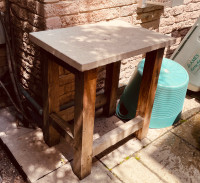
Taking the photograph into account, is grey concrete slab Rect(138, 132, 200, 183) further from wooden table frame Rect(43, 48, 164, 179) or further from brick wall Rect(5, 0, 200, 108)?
brick wall Rect(5, 0, 200, 108)

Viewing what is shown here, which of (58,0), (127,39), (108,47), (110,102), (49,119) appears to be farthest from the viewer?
(110,102)

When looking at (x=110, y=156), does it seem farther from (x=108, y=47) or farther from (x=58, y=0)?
(x=58, y=0)

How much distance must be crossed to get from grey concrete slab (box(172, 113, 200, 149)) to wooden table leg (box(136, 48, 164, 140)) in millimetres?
537

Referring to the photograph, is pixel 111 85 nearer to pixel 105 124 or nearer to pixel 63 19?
pixel 105 124

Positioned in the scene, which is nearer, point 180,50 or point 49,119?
point 49,119

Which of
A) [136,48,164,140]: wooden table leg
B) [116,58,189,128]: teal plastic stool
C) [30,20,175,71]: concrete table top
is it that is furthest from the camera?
[116,58,189,128]: teal plastic stool

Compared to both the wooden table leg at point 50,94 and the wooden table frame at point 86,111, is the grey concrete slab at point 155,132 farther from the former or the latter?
the wooden table leg at point 50,94

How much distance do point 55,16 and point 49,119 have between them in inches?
42.6

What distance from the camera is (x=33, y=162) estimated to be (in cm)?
270

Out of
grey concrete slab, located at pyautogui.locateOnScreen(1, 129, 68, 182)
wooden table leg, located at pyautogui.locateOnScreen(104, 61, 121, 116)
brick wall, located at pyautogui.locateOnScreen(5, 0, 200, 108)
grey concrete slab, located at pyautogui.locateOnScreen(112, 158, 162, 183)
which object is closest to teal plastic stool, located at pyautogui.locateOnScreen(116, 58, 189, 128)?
wooden table leg, located at pyautogui.locateOnScreen(104, 61, 121, 116)

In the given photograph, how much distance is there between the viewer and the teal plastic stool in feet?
10.1

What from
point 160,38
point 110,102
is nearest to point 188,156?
point 110,102


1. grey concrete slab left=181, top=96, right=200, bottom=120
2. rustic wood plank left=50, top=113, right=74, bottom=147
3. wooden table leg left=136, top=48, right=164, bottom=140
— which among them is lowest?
grey concrete slab left=181, top=96, right=200, bottom=120

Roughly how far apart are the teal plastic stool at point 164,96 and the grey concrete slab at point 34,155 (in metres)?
1.11
